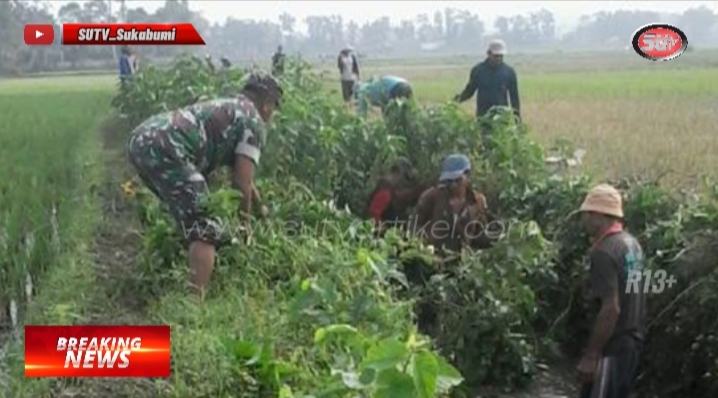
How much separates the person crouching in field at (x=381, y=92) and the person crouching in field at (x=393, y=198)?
1.22 meters

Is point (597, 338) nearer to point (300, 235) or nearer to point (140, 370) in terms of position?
point (300, 235)

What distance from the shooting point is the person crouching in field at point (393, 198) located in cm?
746

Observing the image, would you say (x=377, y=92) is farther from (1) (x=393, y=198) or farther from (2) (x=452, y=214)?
(2) (x=452, y=214)

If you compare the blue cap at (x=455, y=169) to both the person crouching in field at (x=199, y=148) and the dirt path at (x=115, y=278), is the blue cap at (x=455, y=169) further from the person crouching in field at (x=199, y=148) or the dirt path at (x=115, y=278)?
the dirt path at (x=115, y=278)

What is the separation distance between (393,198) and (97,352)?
4149 mm

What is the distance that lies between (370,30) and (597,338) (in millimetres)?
14010

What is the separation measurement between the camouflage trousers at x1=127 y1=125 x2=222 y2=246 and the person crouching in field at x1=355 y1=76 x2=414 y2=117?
3500 millimetres

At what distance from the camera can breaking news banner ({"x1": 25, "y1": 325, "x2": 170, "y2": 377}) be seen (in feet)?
12.0

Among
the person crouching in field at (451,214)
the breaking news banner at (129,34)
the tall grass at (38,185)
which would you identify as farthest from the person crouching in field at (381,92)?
the breaking news banner at (129,34)

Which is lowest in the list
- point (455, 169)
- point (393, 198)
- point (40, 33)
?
point (393, 198)

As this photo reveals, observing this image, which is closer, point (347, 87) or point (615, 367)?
point (615, 367)

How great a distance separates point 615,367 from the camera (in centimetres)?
507

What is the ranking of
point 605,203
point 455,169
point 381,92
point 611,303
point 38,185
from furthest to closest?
point 38,185 → point 381,92 → point 455,169 → point 605,203 → point 611,303

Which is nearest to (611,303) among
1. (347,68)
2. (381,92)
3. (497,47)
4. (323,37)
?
(381,92)
